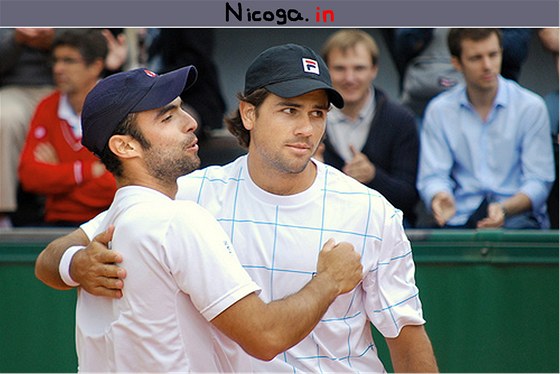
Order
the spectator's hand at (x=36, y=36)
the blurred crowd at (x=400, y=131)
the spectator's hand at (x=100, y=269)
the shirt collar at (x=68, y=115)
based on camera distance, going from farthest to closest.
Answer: the spectator's hand at (x=36, y=36), the shirt collar at (x=68, y=115), the blurred crowd at (x=400, y=131), the spectator's hand at (x=100, y=269)

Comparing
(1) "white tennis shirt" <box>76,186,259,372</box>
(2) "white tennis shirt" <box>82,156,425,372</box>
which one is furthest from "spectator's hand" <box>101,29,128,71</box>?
(1) "white tennis shirt" <box>76,186,259,372</box>

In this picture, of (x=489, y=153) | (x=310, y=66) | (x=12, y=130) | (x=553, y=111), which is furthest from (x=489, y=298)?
(x=12, y=130)

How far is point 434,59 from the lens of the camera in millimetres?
6242

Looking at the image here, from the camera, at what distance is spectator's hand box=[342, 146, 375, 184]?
18.3 feet

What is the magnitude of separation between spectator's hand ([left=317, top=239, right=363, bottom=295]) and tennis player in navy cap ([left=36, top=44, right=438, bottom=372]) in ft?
1.07

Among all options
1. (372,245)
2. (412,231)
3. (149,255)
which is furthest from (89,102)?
(412,231)

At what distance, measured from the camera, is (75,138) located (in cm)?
586

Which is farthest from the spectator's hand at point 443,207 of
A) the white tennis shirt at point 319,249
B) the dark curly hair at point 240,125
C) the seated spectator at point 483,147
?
the white tennis shirt at point 319,249

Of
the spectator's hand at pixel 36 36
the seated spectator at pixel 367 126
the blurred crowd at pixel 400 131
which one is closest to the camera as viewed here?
the blurred crowd at pixel 400 131

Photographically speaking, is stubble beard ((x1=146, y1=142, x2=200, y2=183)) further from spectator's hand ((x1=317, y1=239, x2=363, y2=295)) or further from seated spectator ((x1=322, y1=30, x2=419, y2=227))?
Answer: seated spectator ((x1=322, y1=30, x2=419, y2=227))

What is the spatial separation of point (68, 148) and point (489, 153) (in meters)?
2.51

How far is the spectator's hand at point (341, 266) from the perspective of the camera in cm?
293

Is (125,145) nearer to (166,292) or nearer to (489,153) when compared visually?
(166,292)

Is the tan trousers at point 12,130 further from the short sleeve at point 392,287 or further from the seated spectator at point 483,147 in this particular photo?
the short sleeve at point 392,287
